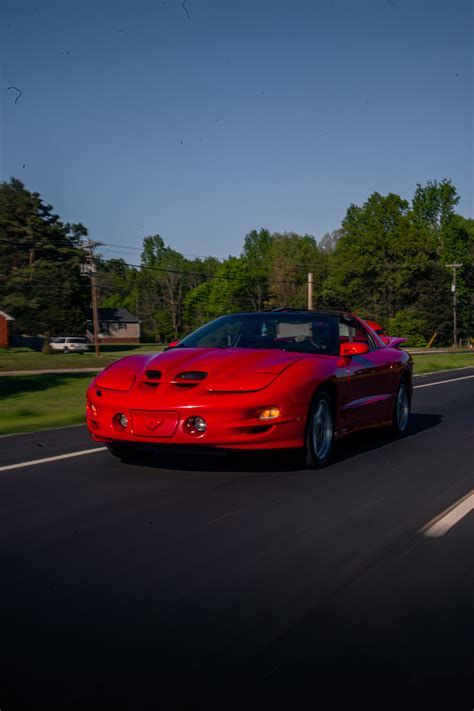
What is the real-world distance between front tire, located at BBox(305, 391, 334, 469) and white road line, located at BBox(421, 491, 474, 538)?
1.47 meters

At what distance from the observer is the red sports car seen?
6.83 meters

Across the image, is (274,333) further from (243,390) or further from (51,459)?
(51,459)

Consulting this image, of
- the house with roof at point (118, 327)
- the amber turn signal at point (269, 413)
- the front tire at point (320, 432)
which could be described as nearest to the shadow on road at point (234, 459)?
the front tire at point (320, 432)

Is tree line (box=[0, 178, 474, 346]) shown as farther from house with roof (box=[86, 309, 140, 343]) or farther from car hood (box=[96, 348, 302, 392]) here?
car hood (box=[96, 348, 302, 392])

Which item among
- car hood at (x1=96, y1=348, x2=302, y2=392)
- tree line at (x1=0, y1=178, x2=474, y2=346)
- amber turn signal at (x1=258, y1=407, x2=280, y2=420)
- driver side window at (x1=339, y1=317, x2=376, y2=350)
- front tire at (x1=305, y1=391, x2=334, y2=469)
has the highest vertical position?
tree line at (x1=0, y1=178, x2=474, y2=346)

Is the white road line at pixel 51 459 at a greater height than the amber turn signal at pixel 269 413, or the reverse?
the amber turn signal at pixel 269 413

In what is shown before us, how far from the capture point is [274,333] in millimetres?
8352

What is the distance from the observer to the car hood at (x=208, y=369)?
698 centimetres

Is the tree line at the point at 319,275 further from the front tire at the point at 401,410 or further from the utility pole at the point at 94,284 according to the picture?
the front tire at the point at 401,410

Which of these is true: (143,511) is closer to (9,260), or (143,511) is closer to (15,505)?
(15,505)

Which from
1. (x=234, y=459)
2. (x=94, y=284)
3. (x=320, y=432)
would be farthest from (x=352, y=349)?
(x=94, y=284)

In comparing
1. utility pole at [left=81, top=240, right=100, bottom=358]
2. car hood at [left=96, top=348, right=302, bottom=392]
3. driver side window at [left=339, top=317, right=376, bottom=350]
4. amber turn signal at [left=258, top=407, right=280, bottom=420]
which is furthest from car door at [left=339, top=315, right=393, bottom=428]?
utility pole at [left=81, top=240, right=100, bottom=358]

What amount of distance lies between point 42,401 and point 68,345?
57.2 metres

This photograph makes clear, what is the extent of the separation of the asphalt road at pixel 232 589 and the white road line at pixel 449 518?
0.07 m
